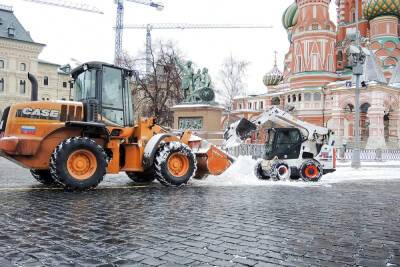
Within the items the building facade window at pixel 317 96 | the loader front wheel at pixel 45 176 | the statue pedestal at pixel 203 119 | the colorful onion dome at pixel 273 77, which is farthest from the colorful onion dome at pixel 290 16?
the loader front wheel at pixel 45 176

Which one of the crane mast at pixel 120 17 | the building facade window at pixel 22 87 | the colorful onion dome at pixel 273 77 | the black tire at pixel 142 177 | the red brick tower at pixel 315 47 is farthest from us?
the crane mast at pixel 120 17

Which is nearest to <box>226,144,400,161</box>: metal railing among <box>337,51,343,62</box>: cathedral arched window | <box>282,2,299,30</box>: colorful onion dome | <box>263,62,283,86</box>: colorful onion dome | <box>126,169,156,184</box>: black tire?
<box>126,169,156,184</box>: black tire

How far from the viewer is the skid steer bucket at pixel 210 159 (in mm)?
12680

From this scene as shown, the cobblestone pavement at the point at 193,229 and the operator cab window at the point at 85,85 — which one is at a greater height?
the operator cab window at the point at 85,85

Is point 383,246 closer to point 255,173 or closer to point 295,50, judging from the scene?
point 255,173

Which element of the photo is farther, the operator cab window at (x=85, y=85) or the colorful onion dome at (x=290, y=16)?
the colorful onion dome at (x=290, y=16)

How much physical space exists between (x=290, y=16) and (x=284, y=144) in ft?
203

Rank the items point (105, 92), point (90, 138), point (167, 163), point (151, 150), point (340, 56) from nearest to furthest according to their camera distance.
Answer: point (90, 138), point (105, 92), point (151, 150), point (167, 163), point (340, 56)

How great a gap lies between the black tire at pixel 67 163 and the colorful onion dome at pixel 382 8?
55078 millimetres

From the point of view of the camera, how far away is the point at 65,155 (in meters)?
9.60

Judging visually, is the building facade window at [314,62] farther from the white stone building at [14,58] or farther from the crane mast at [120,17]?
the white stone building at [14,58]

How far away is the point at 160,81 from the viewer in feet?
149

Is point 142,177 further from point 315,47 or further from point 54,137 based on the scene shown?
point 315,47

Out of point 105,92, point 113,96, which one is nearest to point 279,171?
point 113,96
